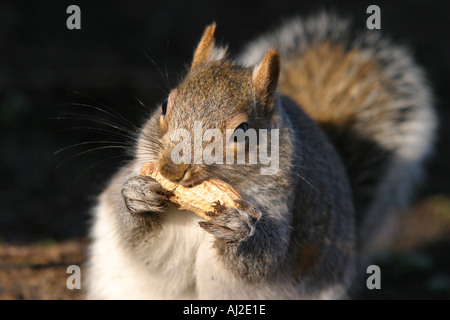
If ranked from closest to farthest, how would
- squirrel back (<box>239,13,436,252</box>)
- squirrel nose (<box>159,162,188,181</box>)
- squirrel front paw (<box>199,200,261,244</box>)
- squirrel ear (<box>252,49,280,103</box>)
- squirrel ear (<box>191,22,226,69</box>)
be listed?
squirrel nose (<box>159,162,188,181</box>) → squirrel front paw (<box>199,200,261,244</box>) → squirrel ear (<box>252,49,280,103</box>) → squirrel ear (<box>191,22,226,69</box>) → squirrel back (<box>239,13,436,252</box>)

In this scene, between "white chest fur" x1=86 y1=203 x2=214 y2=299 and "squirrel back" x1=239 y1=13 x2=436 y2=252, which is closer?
"white chest fur" x1=86 y1=203 x2=214 y2=299

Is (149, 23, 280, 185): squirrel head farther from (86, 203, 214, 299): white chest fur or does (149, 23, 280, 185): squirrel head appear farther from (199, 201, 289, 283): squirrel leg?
(86, 203, 214, 299): white chest fur

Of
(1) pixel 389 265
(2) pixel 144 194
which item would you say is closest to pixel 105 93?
(1) pixel 389 265

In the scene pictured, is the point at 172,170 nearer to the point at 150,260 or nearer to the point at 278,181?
the point at 278,181

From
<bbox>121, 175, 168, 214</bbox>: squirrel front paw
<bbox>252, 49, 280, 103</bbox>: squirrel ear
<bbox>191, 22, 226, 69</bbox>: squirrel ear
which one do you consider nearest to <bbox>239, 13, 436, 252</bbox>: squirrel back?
<bbox>191, 22, 226, 69</bbox>: squirrel ear

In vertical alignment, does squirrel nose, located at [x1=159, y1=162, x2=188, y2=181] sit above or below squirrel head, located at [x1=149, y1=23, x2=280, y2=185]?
below

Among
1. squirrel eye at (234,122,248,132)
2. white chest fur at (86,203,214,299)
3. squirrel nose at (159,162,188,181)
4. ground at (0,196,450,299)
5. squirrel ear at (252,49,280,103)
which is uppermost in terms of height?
squirrel ear at (252,49,280,103)

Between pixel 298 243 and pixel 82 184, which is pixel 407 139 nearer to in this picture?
pixel 298 243

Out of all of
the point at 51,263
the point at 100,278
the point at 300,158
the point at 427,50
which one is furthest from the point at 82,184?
the point at 427,50
